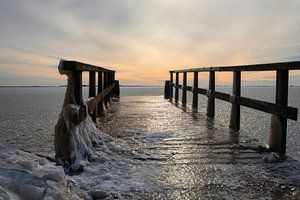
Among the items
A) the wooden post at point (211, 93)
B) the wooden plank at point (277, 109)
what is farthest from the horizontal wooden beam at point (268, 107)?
the wooden post at point (211, 93)

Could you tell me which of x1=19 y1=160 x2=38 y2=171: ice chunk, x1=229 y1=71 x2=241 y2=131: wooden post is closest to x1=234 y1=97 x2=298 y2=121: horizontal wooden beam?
x1=229 y1=71 x2=241 y2=131: wooden post

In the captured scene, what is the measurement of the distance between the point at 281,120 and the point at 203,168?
5.27ft

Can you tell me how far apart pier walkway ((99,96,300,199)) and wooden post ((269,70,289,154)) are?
0.96ft

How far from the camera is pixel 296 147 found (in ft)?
19.4

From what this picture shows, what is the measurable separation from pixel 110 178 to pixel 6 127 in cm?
555

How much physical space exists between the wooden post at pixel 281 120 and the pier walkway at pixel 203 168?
29cm

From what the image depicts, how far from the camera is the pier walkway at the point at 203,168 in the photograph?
327 cm

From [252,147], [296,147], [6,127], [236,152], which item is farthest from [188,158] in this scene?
[6,127]

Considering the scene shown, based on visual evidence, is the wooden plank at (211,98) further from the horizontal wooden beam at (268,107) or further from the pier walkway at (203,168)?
the pier walkway at (203,168)

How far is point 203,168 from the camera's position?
4016 millimetres

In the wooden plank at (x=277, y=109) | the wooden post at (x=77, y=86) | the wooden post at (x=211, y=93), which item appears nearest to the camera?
the wooden post at (x=77, y=86)

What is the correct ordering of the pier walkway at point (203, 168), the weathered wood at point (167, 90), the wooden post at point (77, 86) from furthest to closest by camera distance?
the weathered wood at point (167, 90) < the wooden post at point (77, 86) < the pier walkway at point (203, 168)

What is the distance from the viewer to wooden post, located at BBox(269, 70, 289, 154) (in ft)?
15.7

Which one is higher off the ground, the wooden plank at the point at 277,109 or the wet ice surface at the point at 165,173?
the wooden plank at the point at 277,109
